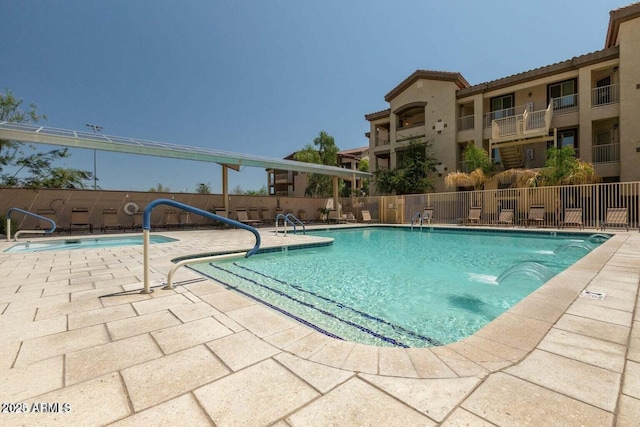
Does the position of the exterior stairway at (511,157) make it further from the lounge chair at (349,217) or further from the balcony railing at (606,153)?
the lounge chair at (349,217)

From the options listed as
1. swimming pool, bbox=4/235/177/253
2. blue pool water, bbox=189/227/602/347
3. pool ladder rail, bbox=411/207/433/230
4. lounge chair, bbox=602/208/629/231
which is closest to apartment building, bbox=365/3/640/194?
lounge chair, bbox=602/208/629/231

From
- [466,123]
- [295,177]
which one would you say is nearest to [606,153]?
[466,123]

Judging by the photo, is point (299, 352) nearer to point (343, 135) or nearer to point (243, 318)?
point (243, 318)

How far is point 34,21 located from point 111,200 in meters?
9.56

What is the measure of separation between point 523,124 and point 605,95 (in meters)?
3.85

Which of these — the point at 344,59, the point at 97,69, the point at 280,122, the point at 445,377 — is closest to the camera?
the point at 445,377

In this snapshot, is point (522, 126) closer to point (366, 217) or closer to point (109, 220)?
point (366, 217)

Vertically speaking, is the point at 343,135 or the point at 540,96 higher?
the point at 343,135

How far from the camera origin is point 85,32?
14.9 meters

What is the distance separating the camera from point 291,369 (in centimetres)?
167

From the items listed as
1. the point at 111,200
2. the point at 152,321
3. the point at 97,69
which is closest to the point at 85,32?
the point at 97,69

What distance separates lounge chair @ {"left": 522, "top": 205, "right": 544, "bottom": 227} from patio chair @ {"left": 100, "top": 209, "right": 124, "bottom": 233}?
1792 cm

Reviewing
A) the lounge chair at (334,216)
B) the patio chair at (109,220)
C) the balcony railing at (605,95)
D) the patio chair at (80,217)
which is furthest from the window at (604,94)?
the patio chair at (80,217)

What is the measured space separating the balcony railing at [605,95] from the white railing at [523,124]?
5.88 feet
